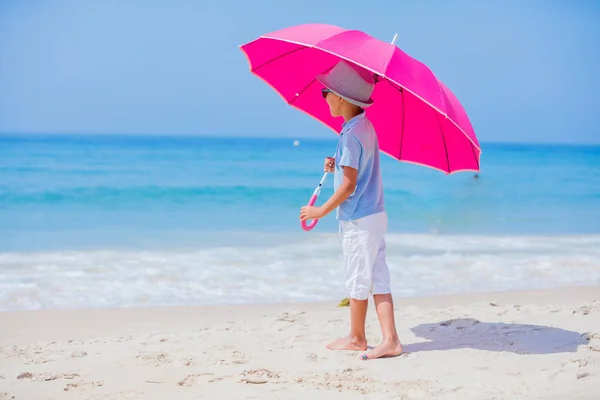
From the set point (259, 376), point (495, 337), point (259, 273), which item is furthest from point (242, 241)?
point (259, 376)

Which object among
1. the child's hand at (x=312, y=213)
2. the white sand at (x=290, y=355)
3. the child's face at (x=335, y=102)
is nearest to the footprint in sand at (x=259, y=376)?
the white sand at (x=290, y=355)

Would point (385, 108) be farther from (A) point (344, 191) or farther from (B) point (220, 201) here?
(B) point (220, 201)

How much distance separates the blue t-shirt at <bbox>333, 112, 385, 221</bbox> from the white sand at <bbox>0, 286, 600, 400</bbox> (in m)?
0.78

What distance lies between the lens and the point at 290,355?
12.1ft

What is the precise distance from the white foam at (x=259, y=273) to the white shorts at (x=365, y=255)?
2220mm

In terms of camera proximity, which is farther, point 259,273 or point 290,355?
point 259,273

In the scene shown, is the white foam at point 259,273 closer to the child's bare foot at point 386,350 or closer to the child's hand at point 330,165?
the child's bare foot at point 386,350

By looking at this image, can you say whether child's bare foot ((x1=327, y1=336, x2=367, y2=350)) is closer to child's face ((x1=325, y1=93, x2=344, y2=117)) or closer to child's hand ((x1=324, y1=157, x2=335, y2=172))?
child's hand ((x1=324, y1=157, x2=335, y2=172))

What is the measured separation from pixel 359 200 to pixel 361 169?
160 mm

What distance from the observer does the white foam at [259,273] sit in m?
5.79

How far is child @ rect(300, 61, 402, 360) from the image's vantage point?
348cm

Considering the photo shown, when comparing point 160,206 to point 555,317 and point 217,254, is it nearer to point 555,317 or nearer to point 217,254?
point 217,254

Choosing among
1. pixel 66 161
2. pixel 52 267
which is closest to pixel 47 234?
pixel 52 267

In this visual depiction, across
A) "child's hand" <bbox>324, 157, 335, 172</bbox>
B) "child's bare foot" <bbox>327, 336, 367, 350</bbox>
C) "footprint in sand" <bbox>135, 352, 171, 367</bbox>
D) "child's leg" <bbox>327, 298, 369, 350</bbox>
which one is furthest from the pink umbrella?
"footprint in sand" <bbox>135, 352, 171, 367</bbox>
